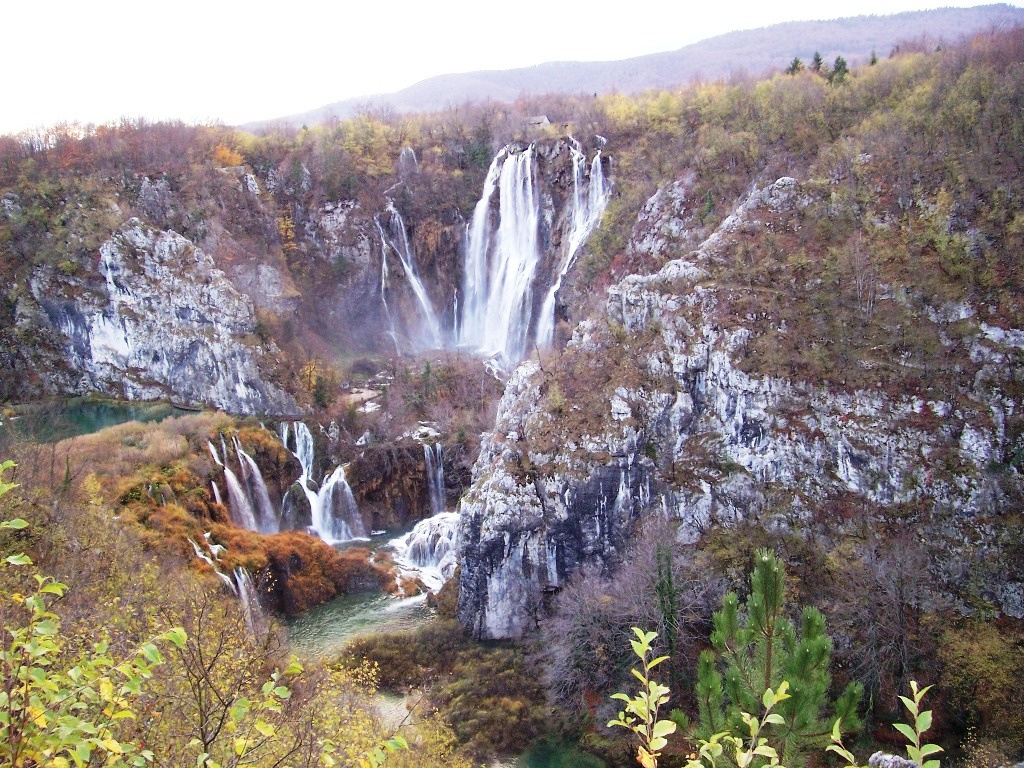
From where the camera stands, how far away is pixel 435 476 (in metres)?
39.2

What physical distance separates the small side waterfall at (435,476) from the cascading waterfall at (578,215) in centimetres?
1066

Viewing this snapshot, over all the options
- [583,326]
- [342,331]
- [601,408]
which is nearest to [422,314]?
[342,331]

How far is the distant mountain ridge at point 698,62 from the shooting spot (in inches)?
4023

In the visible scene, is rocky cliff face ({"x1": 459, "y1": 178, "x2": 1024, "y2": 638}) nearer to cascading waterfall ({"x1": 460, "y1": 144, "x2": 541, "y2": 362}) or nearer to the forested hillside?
the forested hillside

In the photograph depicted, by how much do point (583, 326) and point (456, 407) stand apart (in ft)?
44.6

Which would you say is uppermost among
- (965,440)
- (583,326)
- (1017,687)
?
(583,326)

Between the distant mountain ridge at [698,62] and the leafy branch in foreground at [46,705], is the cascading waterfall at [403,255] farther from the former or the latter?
the leafy branch in foreground at [46,705]

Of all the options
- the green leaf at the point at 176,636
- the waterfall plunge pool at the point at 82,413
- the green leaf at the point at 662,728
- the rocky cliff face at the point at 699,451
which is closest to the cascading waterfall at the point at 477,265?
the waterfall plunge pool at the point at 82,413

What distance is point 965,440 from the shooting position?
78.2ft

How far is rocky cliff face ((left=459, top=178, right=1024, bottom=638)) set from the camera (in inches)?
934

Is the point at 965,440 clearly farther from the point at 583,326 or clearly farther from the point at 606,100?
Result: the point at 606,100

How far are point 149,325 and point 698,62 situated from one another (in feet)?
372

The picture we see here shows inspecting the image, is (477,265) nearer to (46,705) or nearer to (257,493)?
(257,493)

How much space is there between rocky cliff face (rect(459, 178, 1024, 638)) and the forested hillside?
0.11 meters
